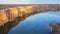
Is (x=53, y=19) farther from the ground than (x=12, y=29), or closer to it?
farther from the ground

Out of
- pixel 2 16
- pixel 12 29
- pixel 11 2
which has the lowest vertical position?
pixel 12 29

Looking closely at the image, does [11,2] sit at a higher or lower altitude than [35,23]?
higher

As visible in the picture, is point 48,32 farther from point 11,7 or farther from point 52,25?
point 11,7

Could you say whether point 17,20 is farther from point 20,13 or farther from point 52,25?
point 52,25

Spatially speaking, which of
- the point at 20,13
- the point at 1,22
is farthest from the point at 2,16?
the point at 20,13

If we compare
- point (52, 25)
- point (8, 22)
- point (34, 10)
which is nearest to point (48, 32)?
point (52, 25)

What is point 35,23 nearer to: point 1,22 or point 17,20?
point 17,20
